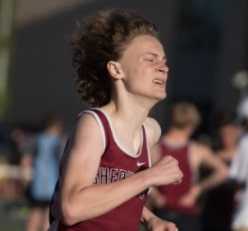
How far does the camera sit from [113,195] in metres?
3.56

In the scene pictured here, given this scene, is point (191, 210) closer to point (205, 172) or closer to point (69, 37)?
point (205, 172)

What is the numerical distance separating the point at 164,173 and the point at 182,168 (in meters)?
4.79

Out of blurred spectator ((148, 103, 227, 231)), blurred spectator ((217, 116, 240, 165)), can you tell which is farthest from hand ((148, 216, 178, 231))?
blurred spectator ((217, 116, 240, 165))

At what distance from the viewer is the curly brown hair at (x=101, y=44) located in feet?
12.5

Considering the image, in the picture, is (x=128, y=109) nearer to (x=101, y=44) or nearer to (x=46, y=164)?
(x=101, y=44)

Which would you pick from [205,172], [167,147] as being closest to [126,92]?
[167,147]

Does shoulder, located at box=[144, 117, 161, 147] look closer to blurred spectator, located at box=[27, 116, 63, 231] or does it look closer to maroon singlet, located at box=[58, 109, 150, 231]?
maroon singlet, located at box=[58, 109, 150, 231]

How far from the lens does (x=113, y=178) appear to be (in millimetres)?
3727

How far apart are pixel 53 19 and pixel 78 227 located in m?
27.4

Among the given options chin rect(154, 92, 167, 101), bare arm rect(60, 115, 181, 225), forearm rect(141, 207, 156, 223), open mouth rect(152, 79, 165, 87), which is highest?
open mouth rect(152, 79, 165, 87)

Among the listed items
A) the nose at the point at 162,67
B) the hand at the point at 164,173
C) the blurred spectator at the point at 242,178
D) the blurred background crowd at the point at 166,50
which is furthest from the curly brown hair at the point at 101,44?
the blurred background crowd at the point at 166,50

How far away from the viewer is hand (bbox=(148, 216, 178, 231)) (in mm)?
3882

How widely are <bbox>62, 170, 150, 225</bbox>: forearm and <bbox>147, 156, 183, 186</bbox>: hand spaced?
0.02 metres

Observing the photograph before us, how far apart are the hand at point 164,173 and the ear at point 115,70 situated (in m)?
0.37
